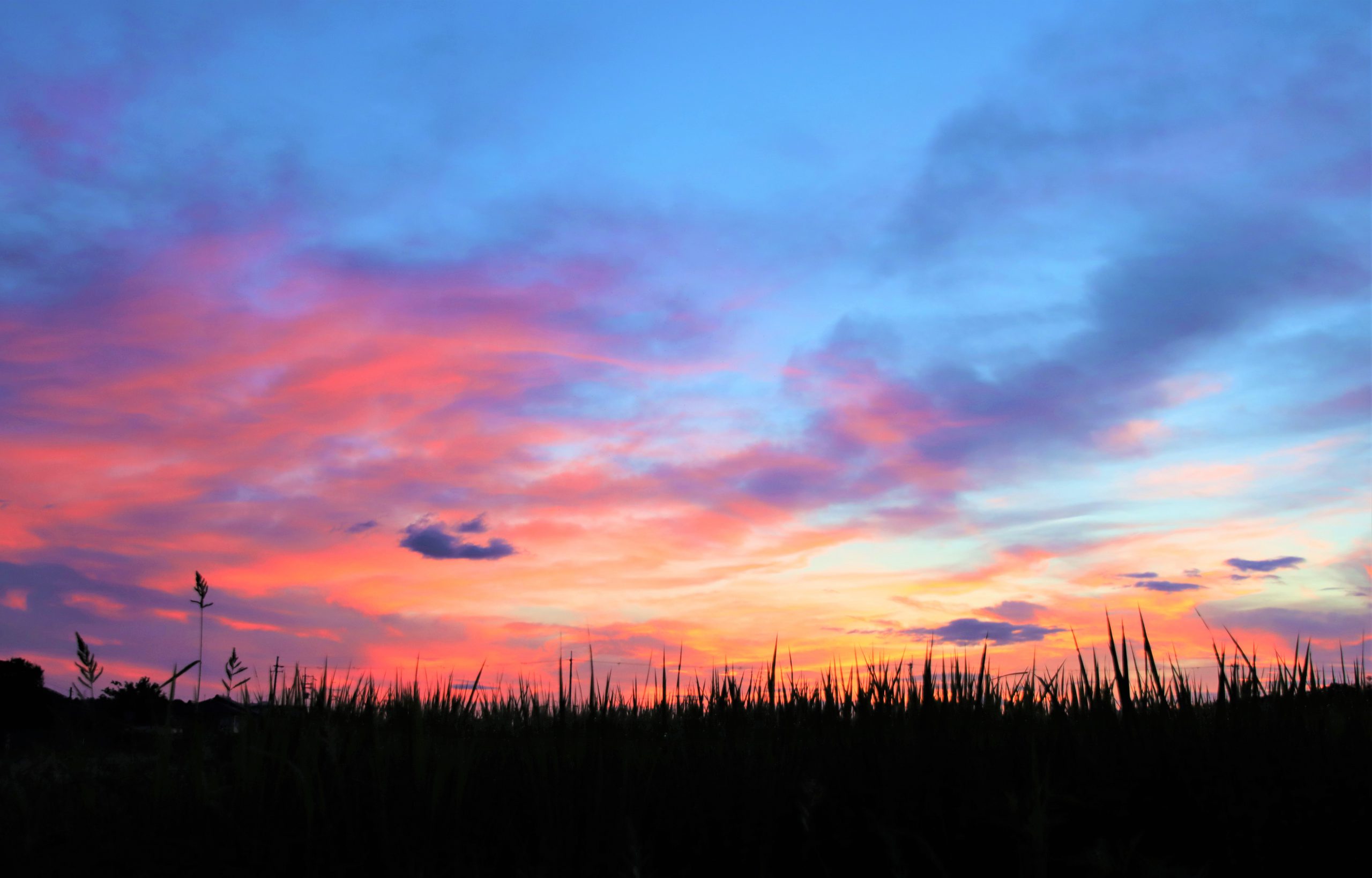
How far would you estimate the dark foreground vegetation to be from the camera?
414 cm

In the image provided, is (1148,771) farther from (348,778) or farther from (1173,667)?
(348,778)

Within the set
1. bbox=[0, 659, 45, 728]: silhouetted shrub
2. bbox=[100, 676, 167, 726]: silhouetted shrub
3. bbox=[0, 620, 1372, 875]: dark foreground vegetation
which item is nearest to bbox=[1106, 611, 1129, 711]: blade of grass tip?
bbox=[0, 620, 1372, 875]: dark foreground vegetation

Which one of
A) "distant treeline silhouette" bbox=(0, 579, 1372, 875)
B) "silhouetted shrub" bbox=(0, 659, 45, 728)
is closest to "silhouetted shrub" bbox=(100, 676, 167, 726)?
"distant treeline silhouette" bbox=(0, 579, 1372, 875)

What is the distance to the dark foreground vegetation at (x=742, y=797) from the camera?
13.6 ft

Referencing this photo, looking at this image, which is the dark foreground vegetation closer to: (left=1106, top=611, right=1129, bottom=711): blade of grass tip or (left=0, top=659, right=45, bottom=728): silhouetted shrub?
(left=1106, top=611, right=1129, bottom=711): blade of grass tip

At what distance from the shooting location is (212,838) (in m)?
4.35

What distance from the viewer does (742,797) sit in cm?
454

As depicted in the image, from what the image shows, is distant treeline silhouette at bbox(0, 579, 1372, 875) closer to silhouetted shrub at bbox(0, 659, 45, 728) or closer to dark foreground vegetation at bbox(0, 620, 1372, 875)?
dark foreground vegetation at bbox(0, 620, 1372, 875)

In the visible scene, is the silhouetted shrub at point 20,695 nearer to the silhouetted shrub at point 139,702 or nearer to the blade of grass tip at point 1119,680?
the silhouetted shrub at point 139,702

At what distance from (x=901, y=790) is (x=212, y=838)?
10.9 feet

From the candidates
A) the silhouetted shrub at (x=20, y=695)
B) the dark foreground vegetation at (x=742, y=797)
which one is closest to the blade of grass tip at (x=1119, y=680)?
the dark foreground vegetation at (x=742, y=797)

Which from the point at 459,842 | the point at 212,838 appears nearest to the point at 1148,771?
the point at 459,842

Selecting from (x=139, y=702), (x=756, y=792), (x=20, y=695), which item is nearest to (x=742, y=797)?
(x=756, y=792)

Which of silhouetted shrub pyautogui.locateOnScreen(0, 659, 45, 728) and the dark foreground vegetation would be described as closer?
the dark foreground vegetation
